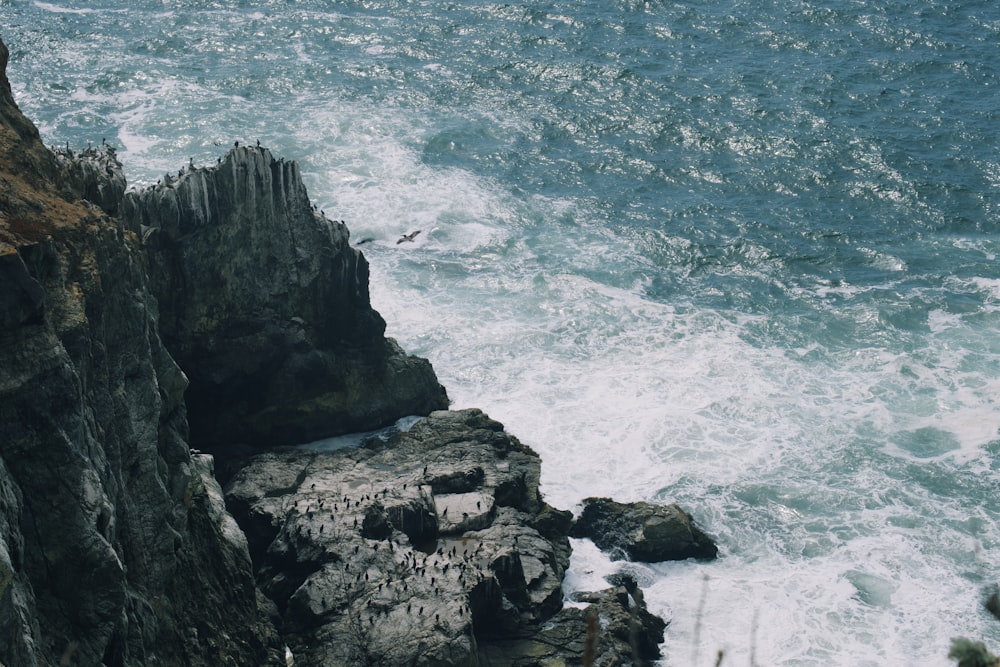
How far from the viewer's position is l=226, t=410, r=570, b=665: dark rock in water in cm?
Result: 3425

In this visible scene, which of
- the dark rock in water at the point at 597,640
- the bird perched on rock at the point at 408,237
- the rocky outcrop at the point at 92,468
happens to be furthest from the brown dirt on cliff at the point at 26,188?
the bird perched on rock at the point at 408,237

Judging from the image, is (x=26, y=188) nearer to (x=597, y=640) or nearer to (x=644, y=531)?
(x=597, y=640)

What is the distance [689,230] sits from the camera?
66375mm

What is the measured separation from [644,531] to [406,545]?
9.04 m

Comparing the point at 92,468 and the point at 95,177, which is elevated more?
the point at 95,177

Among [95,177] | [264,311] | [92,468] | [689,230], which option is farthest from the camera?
[689,230]

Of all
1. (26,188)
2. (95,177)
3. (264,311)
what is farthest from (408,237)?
(26,188)

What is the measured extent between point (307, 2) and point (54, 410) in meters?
80.6

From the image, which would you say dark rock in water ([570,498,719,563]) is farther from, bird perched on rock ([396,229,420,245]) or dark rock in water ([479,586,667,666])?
bird perched on rock ([396,229,420,245])

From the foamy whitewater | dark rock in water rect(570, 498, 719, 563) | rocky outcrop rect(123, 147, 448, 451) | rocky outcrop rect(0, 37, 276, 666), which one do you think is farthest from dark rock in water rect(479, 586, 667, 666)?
rocky outcrop rect(123, 147, 448, 451)

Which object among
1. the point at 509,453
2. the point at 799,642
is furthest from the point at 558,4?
the point at 799,642

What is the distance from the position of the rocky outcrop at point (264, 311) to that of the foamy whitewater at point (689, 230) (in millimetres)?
6735

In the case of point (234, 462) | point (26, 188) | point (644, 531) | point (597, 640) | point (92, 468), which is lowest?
point (597, 640)

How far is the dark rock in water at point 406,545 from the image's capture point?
34250mm
